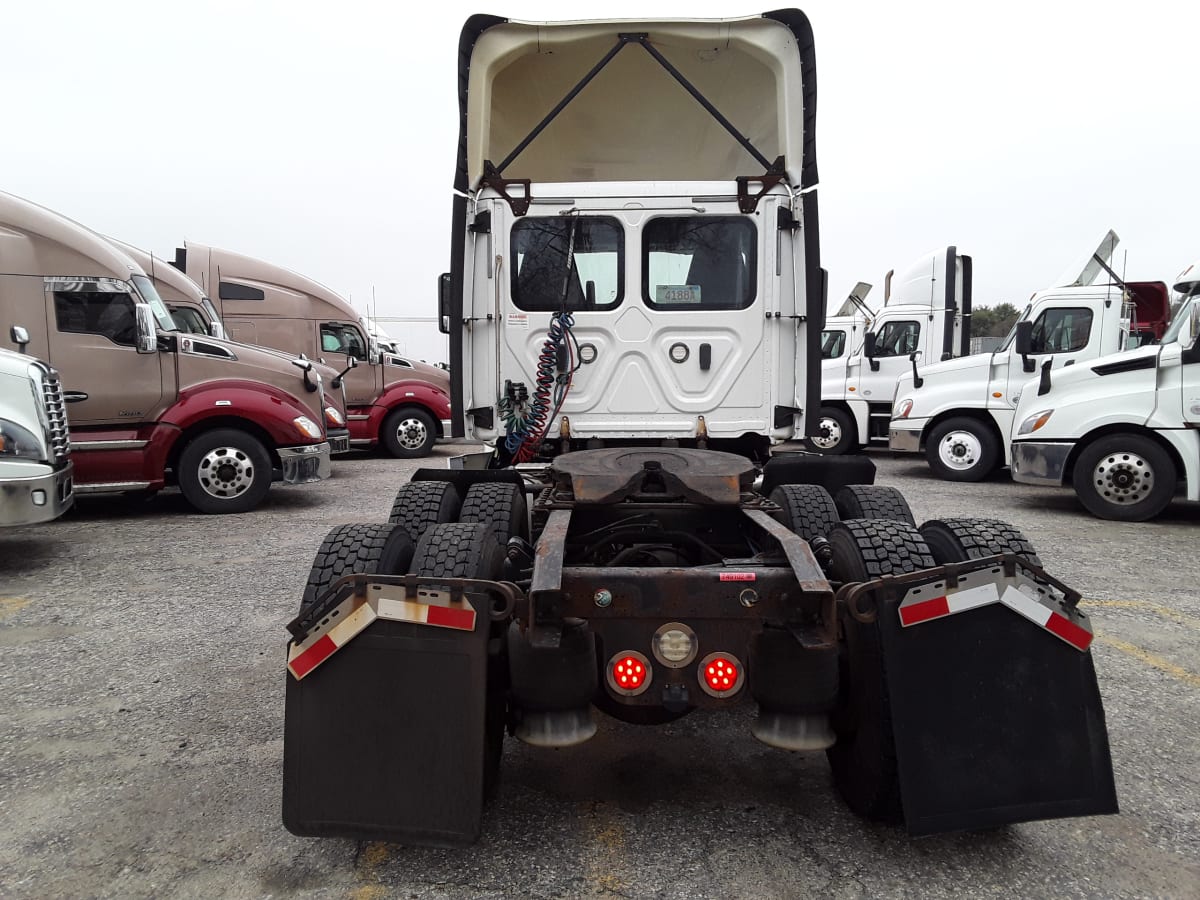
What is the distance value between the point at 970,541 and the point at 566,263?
2.90 m

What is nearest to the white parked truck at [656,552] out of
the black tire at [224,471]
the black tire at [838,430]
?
the black tire at [224,471]

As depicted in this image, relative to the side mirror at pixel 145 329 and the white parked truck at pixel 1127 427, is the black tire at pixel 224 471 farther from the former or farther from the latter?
the white parked truck at pixel 1127 427

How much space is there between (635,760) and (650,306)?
2.67 metres

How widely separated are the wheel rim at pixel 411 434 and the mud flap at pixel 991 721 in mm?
12066

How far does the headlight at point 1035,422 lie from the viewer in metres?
7.77

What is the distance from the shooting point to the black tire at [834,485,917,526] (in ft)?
11.8

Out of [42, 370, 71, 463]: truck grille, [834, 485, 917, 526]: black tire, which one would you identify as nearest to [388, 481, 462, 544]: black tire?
[834, 485, 917, 526]: black tire

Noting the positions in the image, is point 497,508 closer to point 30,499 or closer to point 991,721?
point 991,721

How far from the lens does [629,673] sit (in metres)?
2.23

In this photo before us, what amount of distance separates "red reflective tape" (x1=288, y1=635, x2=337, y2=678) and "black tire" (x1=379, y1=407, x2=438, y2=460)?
11598 millimetres

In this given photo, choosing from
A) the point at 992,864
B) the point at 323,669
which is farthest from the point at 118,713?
the point at 992,864

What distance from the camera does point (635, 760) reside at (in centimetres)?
287

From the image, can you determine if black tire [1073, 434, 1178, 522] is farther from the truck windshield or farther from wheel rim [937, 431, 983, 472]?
the truck windshield

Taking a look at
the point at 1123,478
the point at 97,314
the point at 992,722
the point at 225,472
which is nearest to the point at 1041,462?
the point at 1123,478
